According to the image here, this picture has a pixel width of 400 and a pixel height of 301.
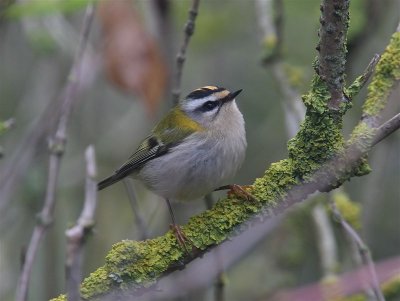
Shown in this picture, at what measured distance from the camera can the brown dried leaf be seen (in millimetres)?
4969

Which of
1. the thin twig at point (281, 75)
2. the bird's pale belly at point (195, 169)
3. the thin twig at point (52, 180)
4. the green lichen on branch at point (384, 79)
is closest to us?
the thin twig at point (52, 180)

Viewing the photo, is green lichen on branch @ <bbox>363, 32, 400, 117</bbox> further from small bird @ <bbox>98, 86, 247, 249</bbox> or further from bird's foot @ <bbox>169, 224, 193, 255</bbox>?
small bird @ <bbox>98, 86, 247, 249</bbox>

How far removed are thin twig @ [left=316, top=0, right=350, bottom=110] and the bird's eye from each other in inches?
70.4

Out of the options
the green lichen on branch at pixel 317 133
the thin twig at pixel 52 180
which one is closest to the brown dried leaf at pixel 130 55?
the thin twig at pixel 52 180

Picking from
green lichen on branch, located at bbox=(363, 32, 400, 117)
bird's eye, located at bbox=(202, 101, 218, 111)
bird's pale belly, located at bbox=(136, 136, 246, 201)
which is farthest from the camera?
bird's eye, located at bbox=(202, 101, 218, 111)

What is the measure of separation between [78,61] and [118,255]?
127 centimetres

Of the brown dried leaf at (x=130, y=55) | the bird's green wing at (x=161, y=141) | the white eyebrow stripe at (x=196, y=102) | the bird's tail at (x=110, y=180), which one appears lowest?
the bird's tail at (x=110, y=180)

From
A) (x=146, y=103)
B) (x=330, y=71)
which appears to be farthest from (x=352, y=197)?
(x=330, y=71)

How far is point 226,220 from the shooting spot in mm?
2941

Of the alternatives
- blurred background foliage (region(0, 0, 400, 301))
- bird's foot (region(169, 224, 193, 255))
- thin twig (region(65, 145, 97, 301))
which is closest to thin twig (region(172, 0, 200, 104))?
blurred background foliage (region(0, 0, 400, 301))

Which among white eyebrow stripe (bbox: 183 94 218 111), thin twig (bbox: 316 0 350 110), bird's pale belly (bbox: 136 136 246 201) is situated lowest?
thin twig (bbox: 316 0 350 110)

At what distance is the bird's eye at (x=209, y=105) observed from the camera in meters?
4.48

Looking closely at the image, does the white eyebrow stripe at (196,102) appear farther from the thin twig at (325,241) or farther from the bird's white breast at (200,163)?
the thin twig at (325,241)

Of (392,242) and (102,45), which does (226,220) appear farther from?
(392,242)
